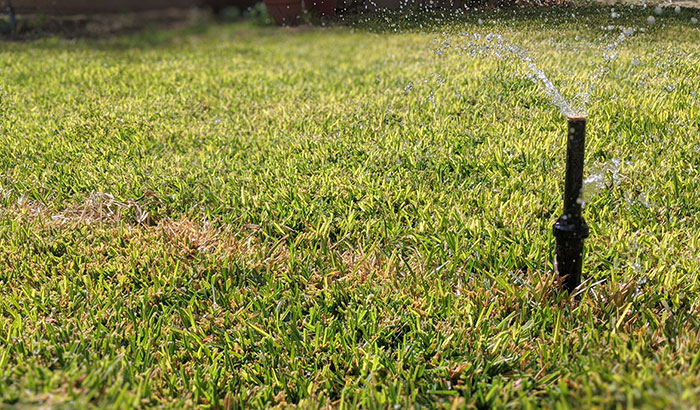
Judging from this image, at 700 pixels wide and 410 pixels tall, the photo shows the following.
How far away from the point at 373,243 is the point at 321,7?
5.87ft

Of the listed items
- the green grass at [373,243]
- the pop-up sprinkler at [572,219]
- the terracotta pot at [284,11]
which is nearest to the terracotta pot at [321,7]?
the green grass at [373,243]

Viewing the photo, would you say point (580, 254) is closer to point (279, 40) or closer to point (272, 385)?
point (272, 385)

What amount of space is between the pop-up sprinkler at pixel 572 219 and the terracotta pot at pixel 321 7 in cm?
170

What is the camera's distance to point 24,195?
2615 mm

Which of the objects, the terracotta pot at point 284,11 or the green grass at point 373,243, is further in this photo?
the terracotta pot at point 284,11

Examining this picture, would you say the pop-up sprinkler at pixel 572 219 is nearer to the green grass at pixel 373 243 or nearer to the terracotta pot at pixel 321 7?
the green grass at pixel 373 243

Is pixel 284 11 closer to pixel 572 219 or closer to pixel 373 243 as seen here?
pixel 373 243

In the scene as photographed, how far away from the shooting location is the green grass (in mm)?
1479

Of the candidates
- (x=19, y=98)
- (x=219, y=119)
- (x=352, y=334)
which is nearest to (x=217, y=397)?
(x=352, y=334)

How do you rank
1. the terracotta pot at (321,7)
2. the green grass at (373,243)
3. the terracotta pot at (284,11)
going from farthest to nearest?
the terracotta pot at (284,11) → the terracotta pot at (321,7) → the green grass at (373,243)

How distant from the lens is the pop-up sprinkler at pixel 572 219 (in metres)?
1.51

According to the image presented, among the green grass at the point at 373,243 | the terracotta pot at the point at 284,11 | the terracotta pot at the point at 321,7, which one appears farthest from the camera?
the terracotta pot at the point at 284,11

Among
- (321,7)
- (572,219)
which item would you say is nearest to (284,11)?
(321,7)

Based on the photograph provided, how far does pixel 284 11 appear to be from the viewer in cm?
540
